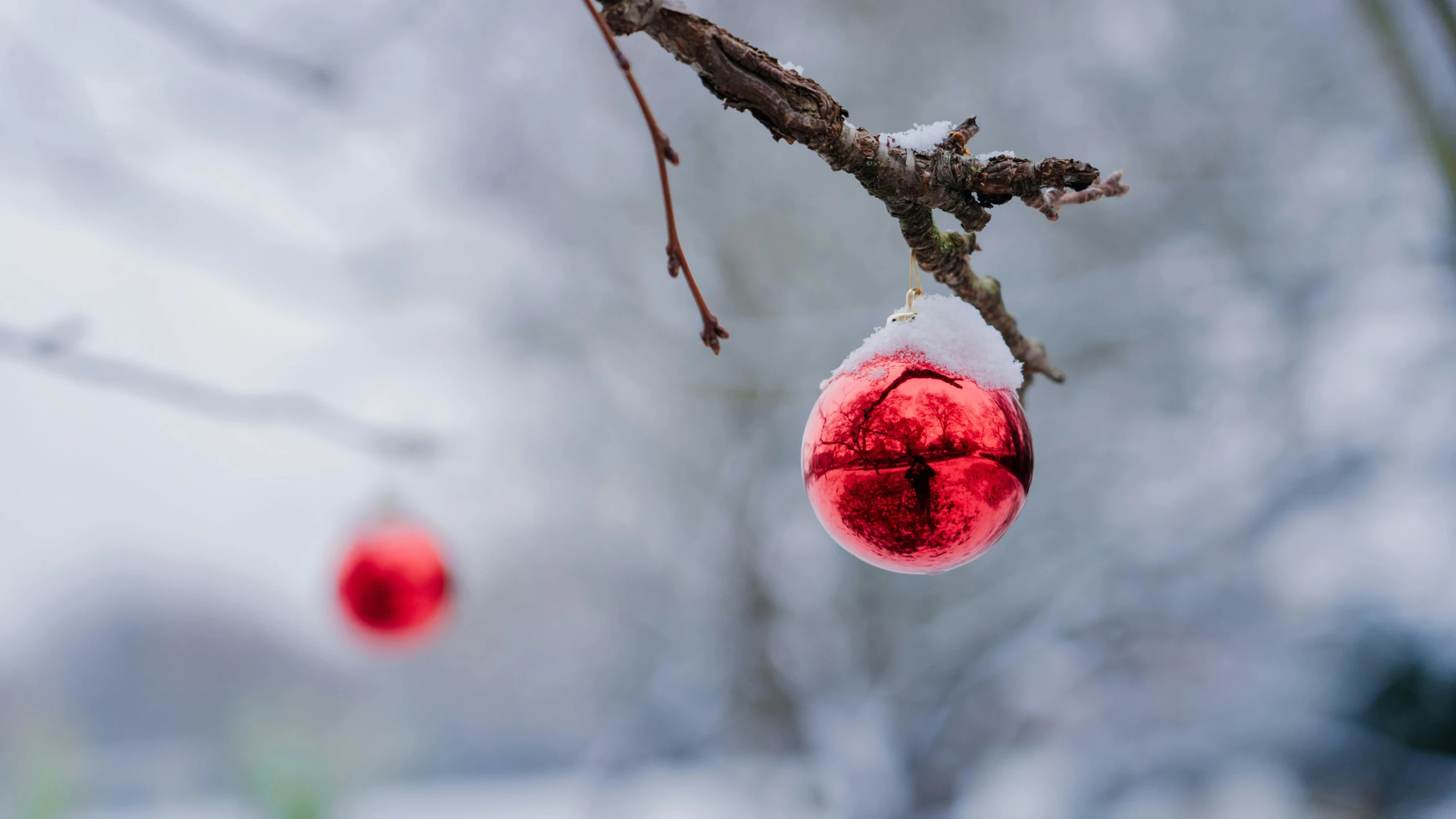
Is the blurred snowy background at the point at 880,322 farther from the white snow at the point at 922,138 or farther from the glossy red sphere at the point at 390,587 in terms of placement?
the white snow at the point at 922,138

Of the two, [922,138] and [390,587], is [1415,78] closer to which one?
[922,138]

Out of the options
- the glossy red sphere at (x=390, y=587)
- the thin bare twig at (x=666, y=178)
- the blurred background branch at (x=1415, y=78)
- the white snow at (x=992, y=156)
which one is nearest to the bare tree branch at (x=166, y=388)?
the glossy red sphere at (x=390, y=587)

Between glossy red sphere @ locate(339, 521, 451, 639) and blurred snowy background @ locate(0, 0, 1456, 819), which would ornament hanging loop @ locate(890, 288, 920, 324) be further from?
blurred snowy background @ locate(0, 0, 1456, 819)

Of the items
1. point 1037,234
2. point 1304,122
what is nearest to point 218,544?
point 1037,234

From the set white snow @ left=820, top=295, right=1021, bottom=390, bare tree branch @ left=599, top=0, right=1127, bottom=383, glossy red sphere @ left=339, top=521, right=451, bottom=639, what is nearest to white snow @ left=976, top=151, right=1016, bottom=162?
bare tree branch @ left=599, top=0, right=1127, bottom=383

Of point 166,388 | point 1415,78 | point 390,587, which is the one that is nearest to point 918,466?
point 166,388

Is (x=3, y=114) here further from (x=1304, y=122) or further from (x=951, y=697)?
(x=1304, y=122)
